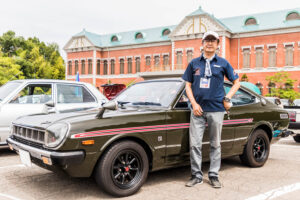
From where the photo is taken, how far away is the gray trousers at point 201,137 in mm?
4273

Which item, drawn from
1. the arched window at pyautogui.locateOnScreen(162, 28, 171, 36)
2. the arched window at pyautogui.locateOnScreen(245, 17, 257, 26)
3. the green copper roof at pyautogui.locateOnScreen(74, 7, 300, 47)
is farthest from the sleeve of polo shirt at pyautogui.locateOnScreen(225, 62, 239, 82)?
the arched window at pyautogui.locateOnScreen(162, 28, 171, 36)

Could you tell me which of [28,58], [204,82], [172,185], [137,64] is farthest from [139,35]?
[172,185]

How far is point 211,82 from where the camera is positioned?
4309mm

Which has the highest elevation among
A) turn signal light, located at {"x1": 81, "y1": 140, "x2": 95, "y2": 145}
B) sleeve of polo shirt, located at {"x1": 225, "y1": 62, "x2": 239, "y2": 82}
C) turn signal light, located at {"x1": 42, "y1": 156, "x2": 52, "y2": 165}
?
sleeve of polo shirt, located at {"x1": 225, "y1": 62, "x2": 239, "y2": 82}

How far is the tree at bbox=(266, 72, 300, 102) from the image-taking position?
100 feet

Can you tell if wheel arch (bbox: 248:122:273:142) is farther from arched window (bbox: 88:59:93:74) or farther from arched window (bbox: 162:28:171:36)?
arched window (bbox: 88:59:93:74)

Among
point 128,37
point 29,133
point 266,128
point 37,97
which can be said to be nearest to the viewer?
point 29,133

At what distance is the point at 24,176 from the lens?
4785mm

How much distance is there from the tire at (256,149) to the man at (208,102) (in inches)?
45.6

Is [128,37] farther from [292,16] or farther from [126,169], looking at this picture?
[126,169]

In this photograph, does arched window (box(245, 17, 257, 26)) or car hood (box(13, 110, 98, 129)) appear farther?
arched window (box(245, 17, 257, 26))

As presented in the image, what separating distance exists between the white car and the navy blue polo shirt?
100 inches

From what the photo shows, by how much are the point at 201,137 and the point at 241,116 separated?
1181 mm

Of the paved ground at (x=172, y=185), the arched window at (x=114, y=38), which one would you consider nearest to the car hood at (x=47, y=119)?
the paved ground at (x=172, y=185)
